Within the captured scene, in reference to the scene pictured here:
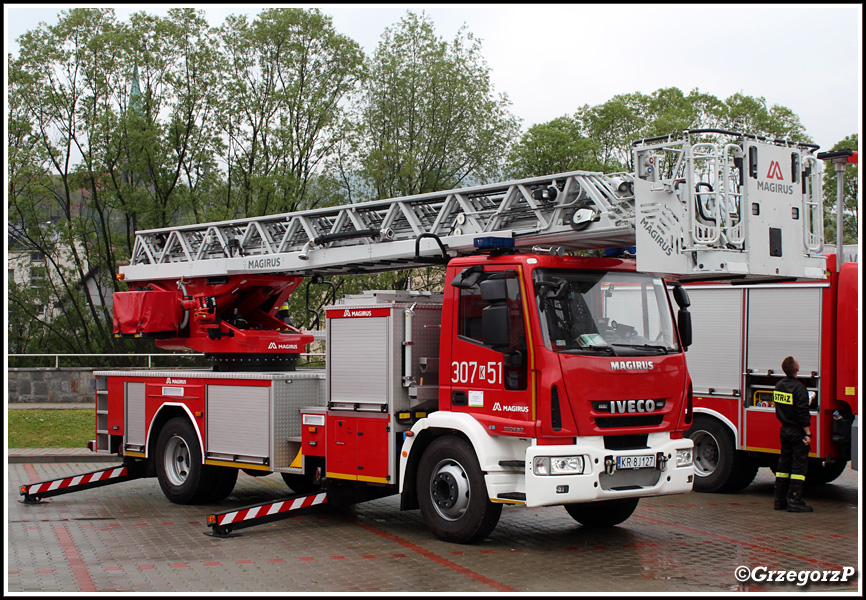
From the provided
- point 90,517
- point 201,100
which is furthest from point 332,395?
point 201,100

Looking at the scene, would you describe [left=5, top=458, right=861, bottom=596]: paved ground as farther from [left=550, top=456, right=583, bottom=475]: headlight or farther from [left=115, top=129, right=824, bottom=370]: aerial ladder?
[left=115, top=129, right=824, bottom=370]: aerial ladder

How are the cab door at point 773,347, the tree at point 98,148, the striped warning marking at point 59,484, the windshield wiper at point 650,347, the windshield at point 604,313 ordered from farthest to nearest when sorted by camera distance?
the tree at point 98,148, the striped warning marking at point 59,484, the cab door at point 773,347, the windshield wiper at point 650,347, the windshield at point 604,313

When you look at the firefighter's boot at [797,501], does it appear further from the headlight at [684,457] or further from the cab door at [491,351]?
the cab door at [491,351]

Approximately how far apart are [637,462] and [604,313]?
140cm

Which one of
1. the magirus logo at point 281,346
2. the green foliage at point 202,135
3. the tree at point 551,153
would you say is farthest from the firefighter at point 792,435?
the tree at point 551,153

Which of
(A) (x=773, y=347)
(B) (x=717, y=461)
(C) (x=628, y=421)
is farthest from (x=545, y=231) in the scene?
(B) (x=717, y=461)

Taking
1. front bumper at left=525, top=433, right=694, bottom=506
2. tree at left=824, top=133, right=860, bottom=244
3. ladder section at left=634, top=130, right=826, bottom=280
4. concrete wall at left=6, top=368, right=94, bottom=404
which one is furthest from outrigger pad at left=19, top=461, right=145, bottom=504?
tree at left=824, top=133, right=860, bottom=244

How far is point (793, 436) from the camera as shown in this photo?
10.9 m

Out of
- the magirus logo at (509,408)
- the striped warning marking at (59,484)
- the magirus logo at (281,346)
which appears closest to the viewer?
the magirus logo at (509,408)

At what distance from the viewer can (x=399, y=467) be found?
9461 mm

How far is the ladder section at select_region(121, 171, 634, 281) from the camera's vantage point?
8.95m

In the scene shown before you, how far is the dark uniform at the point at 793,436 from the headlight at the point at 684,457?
2.37 metres

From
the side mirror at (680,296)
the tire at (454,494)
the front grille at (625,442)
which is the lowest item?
the tire at (454,494)

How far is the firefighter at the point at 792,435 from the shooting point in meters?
10.9
